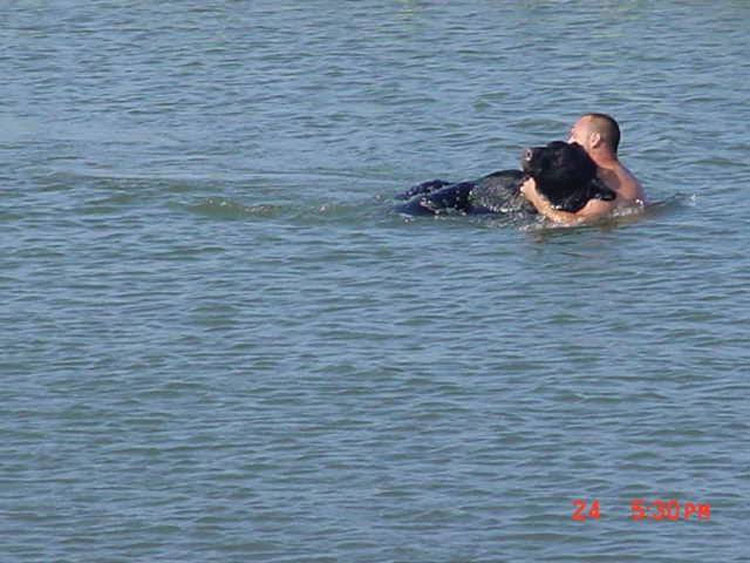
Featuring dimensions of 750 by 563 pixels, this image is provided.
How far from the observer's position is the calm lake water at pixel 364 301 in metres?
10.0

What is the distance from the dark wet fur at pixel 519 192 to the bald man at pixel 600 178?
0.17 ft

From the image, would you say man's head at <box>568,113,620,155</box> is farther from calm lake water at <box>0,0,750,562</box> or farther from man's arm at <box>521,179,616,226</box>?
calm lake water at <box>0,0,750,562</box>

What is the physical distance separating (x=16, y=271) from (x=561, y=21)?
811 centimetres

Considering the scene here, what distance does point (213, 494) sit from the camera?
10203 mm

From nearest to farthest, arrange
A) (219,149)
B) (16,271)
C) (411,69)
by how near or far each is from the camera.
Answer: (16,271) < (219,149) < (411,69)

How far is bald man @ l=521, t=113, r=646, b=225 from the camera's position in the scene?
48.0ft

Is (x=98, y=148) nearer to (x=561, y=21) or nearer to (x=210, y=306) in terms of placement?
(x=210, y=306)

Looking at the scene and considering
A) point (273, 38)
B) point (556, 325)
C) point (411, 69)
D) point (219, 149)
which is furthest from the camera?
point (273, 38)

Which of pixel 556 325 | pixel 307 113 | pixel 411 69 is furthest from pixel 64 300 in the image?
pixel 411 69

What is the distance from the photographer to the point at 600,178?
14.7 meters
